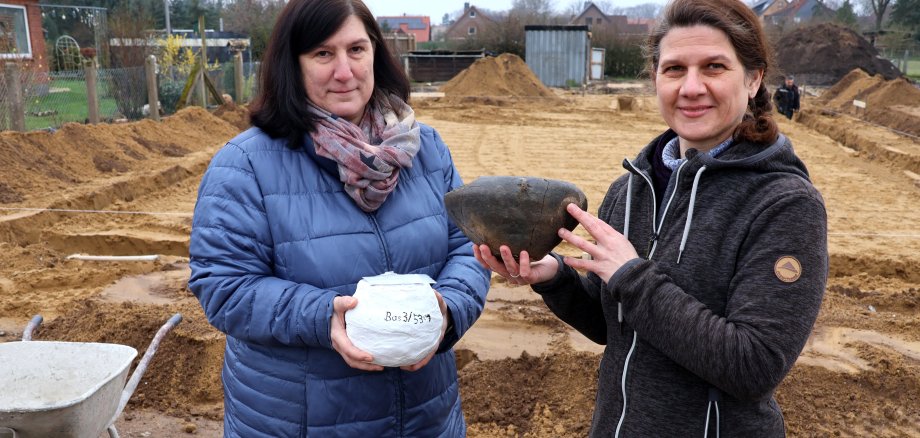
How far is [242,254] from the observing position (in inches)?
74.0

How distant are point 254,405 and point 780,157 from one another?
56.9 inches

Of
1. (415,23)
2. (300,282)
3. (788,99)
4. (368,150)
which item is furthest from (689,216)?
(415,23)

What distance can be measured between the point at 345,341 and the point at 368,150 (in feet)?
1.70

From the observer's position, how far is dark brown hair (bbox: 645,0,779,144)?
162 centimetres

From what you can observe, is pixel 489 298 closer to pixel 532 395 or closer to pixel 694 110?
pixel 532 395

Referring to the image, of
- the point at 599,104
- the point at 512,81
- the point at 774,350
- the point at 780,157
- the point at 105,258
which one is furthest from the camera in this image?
the point at 512,81

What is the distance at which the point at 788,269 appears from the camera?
4.83ft

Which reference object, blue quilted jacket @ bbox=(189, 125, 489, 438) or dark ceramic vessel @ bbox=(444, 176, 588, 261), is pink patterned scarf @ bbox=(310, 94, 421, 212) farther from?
dark ceramic vessel @ bbox=(444, 176, 588, 261)

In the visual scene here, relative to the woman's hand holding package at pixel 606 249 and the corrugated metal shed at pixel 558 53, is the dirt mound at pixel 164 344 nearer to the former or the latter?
the woman's hand holding package at pixel 606 249

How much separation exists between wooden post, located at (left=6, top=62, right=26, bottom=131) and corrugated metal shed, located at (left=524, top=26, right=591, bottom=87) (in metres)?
22.2

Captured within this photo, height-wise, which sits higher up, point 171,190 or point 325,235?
point 325,235

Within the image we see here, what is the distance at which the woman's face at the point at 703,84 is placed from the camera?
1639 mm

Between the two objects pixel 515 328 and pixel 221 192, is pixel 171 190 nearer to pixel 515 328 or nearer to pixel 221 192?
pixel 515 328

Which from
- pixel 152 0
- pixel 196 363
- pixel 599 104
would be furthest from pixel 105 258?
pixel 152 0
